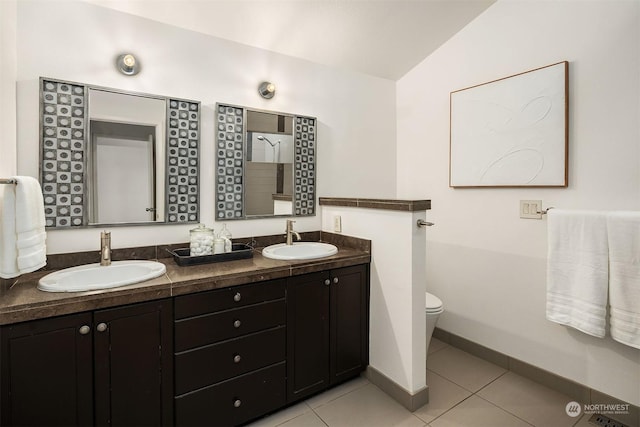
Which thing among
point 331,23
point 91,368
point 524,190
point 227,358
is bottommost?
point 227,358

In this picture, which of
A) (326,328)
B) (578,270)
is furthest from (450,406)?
(578,270)

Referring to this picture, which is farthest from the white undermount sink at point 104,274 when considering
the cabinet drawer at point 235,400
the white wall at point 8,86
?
the cabinet drawer at point 235,400

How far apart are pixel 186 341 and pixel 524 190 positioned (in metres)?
2.22

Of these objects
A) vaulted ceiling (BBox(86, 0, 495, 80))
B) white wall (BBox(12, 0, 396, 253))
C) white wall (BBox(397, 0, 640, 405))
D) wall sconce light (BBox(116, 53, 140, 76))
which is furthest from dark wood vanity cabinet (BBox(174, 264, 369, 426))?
vaulted ceiling (BBox(86, 0, 495, 80))

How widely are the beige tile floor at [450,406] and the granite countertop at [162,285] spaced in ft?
2.65

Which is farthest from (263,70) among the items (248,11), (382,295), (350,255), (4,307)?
(4,307)

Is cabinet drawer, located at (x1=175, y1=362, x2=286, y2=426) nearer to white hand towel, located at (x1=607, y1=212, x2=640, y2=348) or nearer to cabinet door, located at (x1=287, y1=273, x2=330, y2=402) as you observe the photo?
cabinet door, located at (x1=287, y1=273, x2=330, y2=402)

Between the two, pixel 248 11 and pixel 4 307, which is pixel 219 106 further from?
pixel 4 307

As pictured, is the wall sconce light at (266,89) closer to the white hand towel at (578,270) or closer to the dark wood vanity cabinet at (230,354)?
the dark wood vanity cabinet at (230,354)

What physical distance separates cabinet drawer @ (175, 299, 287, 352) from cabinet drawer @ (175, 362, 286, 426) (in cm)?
24

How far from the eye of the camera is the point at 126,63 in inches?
69.9

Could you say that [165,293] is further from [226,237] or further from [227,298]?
[226,237]

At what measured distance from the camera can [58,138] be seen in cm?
164

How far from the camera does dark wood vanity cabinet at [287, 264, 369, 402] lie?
1.83 meters
